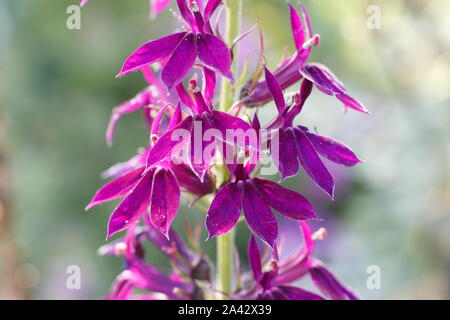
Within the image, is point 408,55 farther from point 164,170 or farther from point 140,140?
point 164,170

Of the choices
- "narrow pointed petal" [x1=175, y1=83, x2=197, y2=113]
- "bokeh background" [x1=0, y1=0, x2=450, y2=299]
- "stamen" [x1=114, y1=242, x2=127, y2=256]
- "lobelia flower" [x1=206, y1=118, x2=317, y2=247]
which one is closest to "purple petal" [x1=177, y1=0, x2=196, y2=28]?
"narrow pointed petal" [x1=175, y1=83, x2=197, y2=113]

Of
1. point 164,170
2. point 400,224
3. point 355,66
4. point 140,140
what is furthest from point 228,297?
point 140,140

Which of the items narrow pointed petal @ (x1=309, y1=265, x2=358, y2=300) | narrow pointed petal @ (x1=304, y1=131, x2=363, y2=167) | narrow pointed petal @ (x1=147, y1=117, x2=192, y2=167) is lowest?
narrow pointed petal @ (x1=309, y1=265, x2=358, y2=300)

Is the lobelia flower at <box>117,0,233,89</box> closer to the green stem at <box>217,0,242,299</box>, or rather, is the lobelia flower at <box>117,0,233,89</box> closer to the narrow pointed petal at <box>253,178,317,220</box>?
the green stem at <box>217,0,242,299</box>

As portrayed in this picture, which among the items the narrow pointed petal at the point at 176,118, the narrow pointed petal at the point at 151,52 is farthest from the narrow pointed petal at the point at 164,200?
the narrow pointed petal at the point at 151,52

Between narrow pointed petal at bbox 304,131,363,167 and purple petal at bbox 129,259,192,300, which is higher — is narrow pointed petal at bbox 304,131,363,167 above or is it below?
above

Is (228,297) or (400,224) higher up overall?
(228,297)

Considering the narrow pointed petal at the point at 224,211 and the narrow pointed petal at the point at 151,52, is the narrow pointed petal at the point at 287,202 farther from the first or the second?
the narrow pointed petal at the point at 151,52
